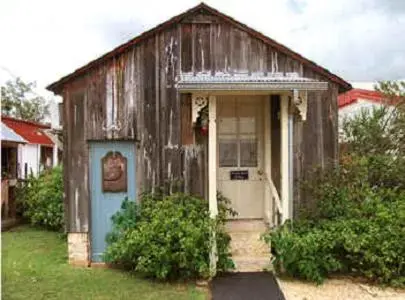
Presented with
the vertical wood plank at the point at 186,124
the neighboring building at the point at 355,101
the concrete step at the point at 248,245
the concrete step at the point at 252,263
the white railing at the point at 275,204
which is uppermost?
the neighboring building at the point at 355,101

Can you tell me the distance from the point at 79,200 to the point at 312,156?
4.61 metres

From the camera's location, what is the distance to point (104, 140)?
9.63m

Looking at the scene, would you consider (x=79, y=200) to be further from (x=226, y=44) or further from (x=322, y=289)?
(x=322, y=289)

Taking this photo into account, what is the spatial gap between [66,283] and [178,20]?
520 centimetres

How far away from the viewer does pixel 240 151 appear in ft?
33.7

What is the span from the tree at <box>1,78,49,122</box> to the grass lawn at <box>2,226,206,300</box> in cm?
2936

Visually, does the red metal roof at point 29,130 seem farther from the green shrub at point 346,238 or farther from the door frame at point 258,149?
the green shrub at point 346,238

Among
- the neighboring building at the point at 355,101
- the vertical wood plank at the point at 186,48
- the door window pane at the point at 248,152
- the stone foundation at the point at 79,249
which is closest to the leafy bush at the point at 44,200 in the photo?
the stone foundation at the point at 79,249

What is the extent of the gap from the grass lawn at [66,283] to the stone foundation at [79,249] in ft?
0.75

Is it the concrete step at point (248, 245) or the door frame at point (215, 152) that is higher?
the door frame at point (215, 152)

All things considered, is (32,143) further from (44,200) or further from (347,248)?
(347,248)

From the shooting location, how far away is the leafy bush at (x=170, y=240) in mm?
8016

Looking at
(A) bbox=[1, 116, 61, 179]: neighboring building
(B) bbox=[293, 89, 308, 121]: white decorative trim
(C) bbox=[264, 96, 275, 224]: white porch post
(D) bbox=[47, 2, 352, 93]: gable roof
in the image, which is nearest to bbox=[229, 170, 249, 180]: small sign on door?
(C) bbox=[264, 96, 275, 224]: white porch post

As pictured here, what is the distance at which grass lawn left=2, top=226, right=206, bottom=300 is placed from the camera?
24.6ft
